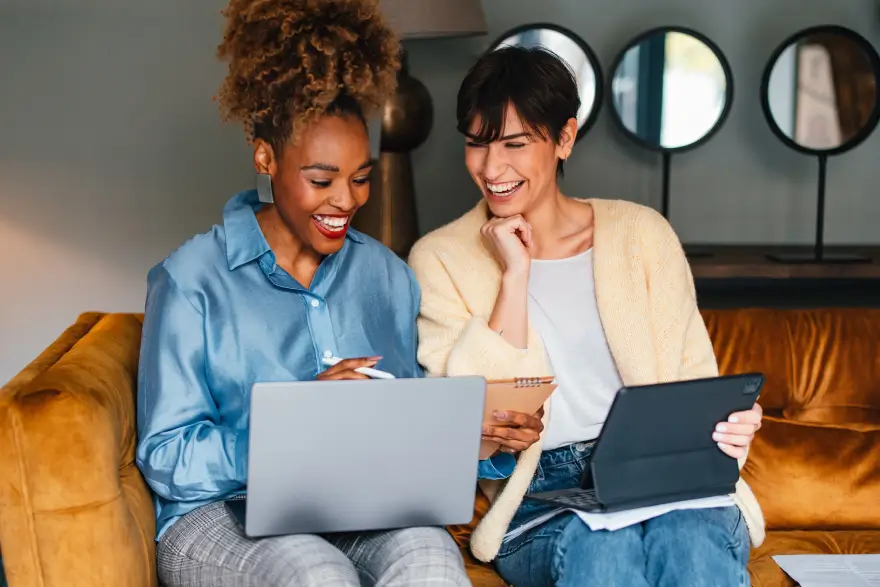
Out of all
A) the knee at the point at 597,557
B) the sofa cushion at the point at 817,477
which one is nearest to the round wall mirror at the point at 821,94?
the sofa cushion at the point at 817,477

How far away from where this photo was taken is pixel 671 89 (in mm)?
2691

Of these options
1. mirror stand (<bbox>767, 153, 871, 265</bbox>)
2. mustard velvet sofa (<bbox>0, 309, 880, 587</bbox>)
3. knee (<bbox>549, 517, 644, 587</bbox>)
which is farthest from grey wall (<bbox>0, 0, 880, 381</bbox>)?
knee (<bbox>549, 517, 644, 587</bbox>)

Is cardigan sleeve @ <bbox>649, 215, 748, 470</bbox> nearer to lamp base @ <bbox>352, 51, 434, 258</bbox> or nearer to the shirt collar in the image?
the shirt collar

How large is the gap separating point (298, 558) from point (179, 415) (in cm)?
30

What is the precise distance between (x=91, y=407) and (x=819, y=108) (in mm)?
1860

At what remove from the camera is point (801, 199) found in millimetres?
3043

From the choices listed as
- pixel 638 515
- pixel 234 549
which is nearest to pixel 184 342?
pixel 234 549

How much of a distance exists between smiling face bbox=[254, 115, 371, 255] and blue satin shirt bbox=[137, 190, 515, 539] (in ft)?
0.22

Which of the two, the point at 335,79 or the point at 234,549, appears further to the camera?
the point at 335,79

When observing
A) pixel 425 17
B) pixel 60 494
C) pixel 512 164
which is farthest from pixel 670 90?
pixel 60 494

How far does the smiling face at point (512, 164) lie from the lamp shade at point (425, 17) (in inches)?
26.6

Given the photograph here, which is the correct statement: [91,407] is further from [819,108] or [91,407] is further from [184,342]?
[819,108]

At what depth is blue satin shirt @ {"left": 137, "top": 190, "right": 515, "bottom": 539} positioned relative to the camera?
1.58 metres

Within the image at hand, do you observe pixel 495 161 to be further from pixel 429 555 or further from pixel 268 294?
pixel 429 555
